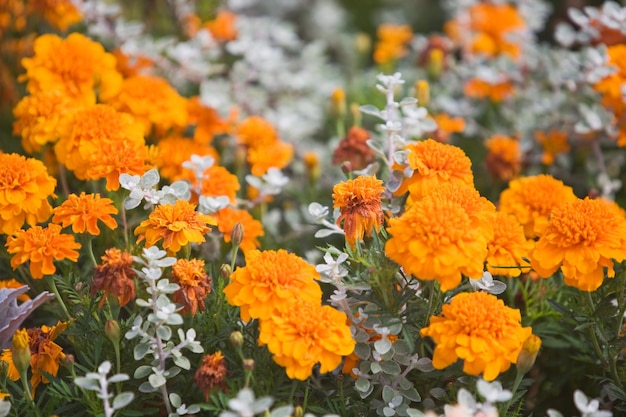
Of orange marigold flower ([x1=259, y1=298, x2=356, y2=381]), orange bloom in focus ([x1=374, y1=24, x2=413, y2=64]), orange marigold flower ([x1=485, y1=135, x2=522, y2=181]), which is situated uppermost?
orange marigold flower ([x1=259, y1=298, x2=356, y2=381])

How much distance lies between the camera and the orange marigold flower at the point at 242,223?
4.54ft

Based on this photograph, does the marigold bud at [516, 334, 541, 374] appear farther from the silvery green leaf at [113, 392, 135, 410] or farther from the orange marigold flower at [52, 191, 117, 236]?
the orange marigold flower at [52, 191, 117, 236]

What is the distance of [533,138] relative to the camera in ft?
6.67

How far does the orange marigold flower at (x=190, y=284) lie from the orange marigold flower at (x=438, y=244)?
0.31 meters

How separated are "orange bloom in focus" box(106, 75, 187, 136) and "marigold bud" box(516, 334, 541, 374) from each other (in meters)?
0.97

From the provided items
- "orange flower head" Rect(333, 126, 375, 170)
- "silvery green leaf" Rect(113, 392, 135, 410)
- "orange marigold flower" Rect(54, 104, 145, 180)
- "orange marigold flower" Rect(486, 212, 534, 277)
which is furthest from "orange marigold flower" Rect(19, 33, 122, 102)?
"orange marigold flower" Rect(486, 212, 534, 277)

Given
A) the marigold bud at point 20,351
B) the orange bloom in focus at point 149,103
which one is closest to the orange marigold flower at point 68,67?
the orange bloom in focus at point 149,103

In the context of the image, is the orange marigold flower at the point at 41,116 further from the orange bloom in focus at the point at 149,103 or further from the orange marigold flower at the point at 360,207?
the orange marigold flower at the point at 360,207

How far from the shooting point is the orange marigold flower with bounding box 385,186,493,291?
972mm

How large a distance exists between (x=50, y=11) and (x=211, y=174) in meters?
0.84

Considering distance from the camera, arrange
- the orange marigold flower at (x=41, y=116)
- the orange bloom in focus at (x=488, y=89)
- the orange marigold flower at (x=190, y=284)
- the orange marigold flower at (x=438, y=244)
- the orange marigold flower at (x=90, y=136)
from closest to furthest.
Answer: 1. the orange marigold flower at (x=438, y=244)
2. the orange marigold flower at (x=190, y=284)
3. the orange marigold flower at (x=90, y=136)
4. the orange marigold flower at (x=41, y=116)
5. the orange bloom in focus at (x=488, y=89)

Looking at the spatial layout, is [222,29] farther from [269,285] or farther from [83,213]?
[269,285]

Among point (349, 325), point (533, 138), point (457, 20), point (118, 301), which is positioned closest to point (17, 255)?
point (118, 301)

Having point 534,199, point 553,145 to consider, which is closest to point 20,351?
point 534,199
